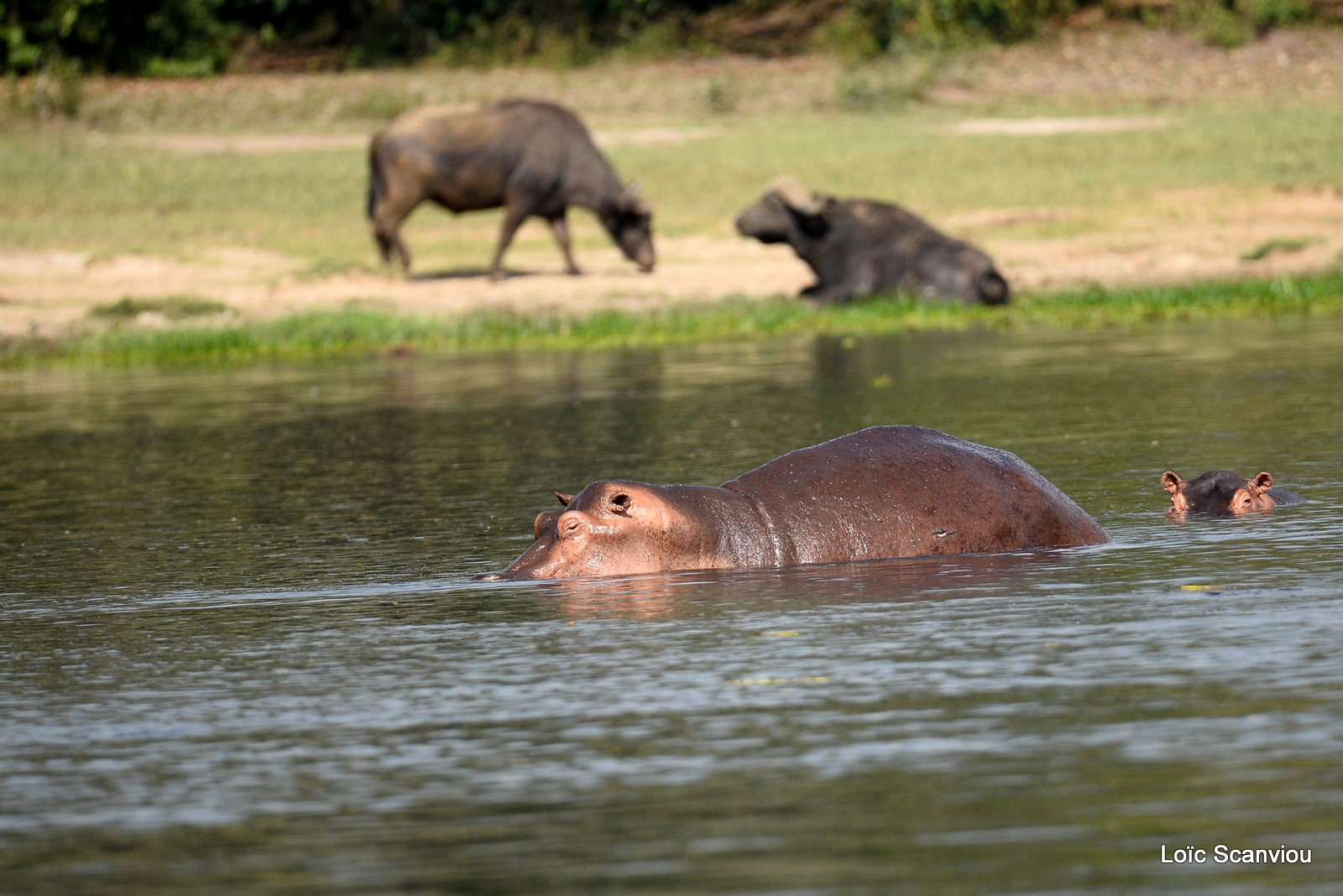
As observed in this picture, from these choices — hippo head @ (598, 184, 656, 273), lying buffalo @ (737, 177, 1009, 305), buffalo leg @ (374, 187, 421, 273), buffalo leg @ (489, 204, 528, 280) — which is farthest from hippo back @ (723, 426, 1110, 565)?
buffalo leg @ (374, 187, 421, 273)

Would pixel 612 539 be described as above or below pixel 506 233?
below

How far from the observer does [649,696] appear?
5.18m

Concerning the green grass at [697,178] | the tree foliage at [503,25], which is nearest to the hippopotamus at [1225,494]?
the green grass at [697,178]

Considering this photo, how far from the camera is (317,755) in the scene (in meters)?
4.73

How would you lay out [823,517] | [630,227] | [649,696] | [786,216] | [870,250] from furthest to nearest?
[630,227] → [786,216] → [870,250] → [823,517] → [649,696]

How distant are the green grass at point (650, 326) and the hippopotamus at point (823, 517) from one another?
11.6 m

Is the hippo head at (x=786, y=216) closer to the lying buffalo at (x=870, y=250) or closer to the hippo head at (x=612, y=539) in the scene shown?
the lying buffalo at (x=870, y=250)

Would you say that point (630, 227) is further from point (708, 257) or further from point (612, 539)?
point (612, 539)

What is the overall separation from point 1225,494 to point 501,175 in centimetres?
1591

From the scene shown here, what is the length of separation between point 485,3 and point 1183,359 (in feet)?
93.1

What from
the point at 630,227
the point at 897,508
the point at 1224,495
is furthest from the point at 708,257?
the point at 897,508

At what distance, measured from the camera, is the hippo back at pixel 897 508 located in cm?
715

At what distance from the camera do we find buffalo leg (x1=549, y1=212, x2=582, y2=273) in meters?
23.2

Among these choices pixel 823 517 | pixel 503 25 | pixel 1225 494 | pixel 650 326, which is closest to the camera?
pixel 823 517
